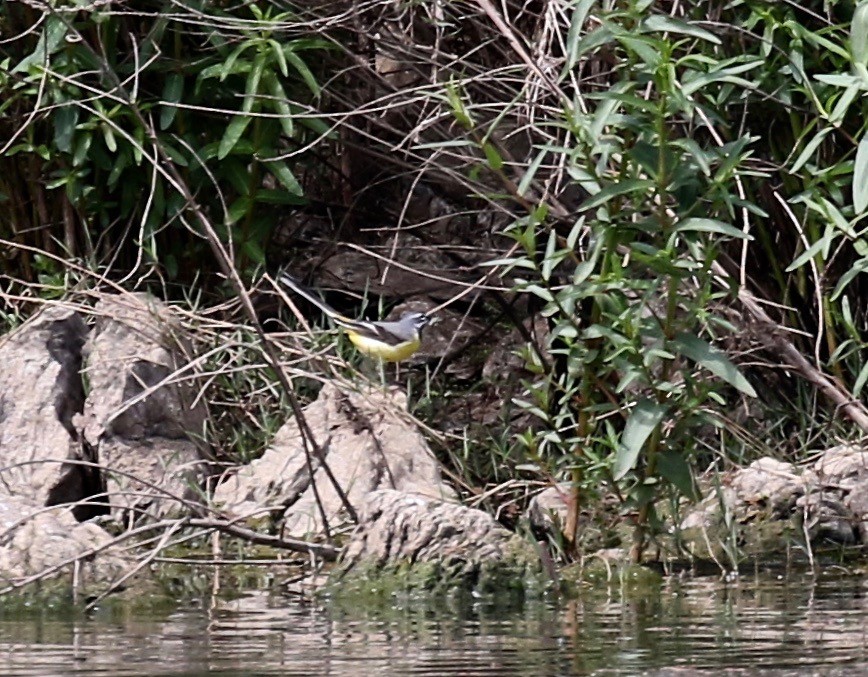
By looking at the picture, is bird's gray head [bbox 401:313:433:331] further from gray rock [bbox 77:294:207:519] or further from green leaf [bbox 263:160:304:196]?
gray rock [bbox 77:294:207:519]

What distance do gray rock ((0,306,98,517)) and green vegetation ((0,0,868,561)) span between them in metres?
0.23

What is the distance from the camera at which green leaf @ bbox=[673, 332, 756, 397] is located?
5758 mm

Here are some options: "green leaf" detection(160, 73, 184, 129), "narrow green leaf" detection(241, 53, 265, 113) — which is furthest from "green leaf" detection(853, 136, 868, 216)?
"green leaf" detection(160, 73, 184, 129)

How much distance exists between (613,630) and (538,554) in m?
0.79

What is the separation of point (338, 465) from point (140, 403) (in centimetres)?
89

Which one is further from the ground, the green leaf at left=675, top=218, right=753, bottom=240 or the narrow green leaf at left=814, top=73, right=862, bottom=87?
the narrow green leaf at left=814, top=73, right=862, bottom=87

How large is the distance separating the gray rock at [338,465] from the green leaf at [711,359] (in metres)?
1.41

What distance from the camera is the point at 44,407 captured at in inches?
298

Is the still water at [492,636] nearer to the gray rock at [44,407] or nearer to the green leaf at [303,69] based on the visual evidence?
the gray rock at [44,407]

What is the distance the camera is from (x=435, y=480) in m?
A: 7.12

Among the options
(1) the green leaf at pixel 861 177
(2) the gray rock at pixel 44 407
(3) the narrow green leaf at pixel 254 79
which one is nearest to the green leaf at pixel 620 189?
(1) the green leaf at pixel 861 177

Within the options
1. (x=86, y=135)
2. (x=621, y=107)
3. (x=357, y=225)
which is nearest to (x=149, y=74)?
(x=86, y=135)

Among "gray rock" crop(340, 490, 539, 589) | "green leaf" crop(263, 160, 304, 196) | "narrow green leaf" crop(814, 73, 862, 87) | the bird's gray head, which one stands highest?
"green leaf" crop(263, 160, 304, 196)

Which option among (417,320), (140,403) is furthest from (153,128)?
(417,320)
